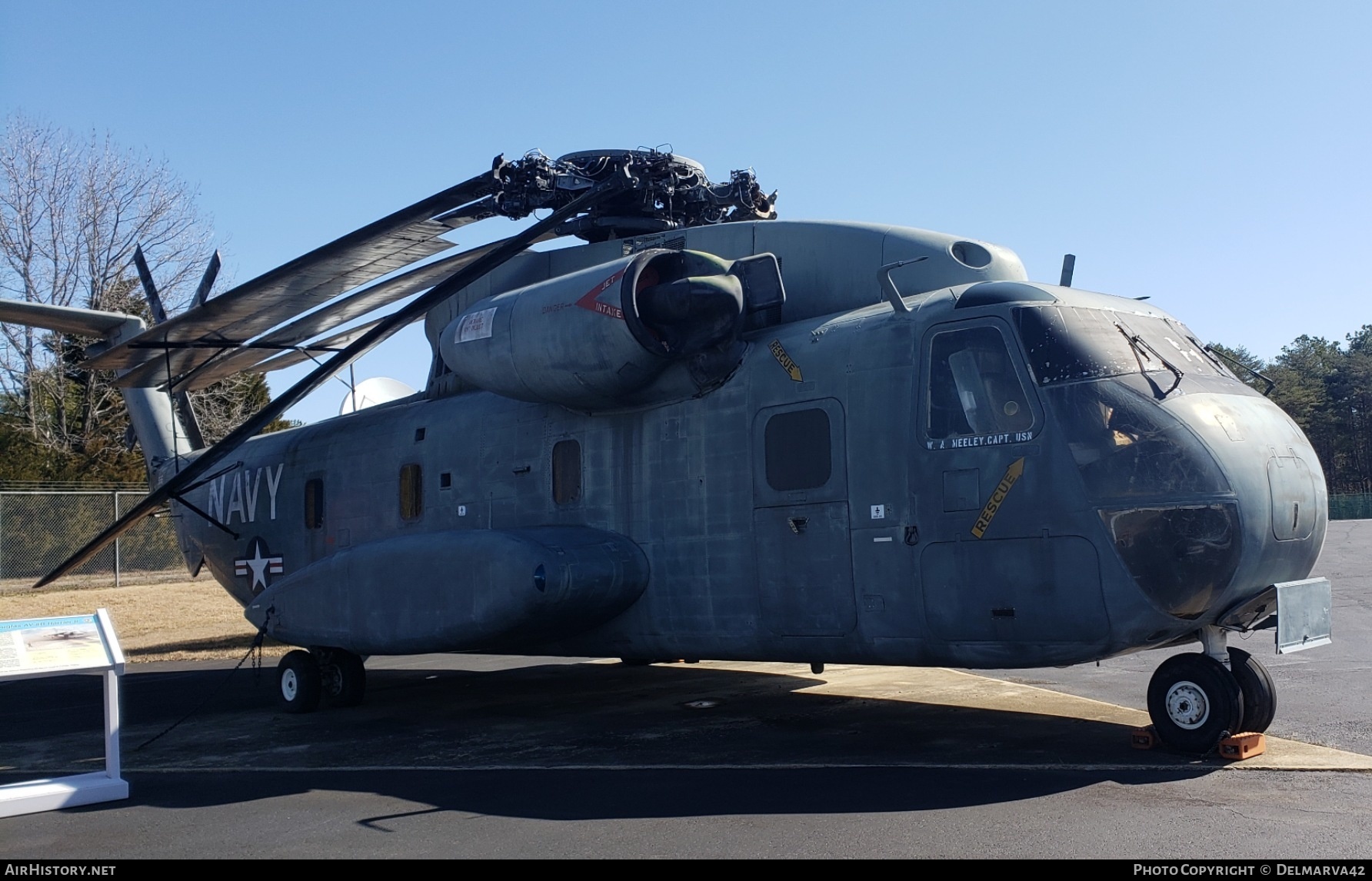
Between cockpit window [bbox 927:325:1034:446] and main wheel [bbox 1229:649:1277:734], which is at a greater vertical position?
cockpit window [bbox 927:325:1034:446]

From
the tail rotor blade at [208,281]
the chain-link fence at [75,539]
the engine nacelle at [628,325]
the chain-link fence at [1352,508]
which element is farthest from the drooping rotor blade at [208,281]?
the chain-link fence at [1352,508]

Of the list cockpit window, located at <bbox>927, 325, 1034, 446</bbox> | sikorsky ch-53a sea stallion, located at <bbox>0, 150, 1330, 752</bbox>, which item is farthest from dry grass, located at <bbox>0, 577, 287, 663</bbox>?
cockpit window, located at <bbox>927, 325, 1034, 446</bbox>

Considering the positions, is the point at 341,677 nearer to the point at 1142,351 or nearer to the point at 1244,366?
the point at 1142,351

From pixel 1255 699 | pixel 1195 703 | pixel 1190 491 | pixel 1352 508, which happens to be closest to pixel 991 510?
pixel 1190 491

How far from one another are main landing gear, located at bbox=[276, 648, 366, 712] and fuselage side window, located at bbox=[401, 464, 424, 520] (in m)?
1.62

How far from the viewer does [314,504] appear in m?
13.5

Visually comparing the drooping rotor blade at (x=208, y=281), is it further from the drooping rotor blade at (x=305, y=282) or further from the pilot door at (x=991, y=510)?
the pilot door at (x=991, y=510)

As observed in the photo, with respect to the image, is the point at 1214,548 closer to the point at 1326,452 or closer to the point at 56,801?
the point at 56,801

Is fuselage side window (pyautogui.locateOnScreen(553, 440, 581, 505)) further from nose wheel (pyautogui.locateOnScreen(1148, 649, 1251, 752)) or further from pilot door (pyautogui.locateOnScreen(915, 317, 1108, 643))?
nose wheel (pyautogui.locateOnScreen(1148, 649, 1251, 752))

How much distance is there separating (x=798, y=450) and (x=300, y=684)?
6.30m

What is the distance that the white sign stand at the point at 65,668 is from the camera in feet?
24.8

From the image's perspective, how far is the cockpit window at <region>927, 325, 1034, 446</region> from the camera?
796 centimetres

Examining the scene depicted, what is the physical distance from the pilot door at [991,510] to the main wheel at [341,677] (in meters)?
6.87

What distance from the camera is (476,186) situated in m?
10.9
